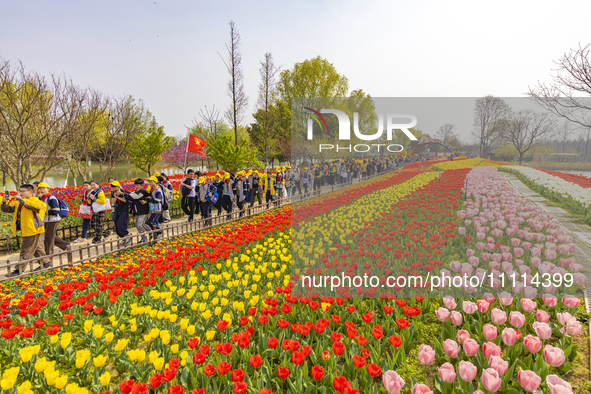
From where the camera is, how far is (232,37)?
72.3 feet

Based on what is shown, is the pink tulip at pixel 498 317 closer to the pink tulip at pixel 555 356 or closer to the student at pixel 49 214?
the pink tulip at pixel 555 356

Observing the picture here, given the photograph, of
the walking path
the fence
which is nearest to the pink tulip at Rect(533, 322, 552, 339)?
the walking path

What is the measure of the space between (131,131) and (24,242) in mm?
16284

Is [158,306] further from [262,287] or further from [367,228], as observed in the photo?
[367,228]

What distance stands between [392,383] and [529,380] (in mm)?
793

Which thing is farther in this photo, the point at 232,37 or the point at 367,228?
the point at 232,37

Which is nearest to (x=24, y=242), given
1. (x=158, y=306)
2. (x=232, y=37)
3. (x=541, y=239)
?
(x=158, y=306)

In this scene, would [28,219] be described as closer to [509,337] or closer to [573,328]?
[509,337]

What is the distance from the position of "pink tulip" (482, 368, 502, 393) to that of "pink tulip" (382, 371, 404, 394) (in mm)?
496

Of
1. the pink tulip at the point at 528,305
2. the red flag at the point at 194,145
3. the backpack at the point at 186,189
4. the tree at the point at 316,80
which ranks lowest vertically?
the pink tulip at the point at 528,305

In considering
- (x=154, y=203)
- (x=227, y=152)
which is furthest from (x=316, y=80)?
(x=154, y=203)

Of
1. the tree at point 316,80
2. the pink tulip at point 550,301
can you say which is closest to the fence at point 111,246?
the pink tulip at point 550,301

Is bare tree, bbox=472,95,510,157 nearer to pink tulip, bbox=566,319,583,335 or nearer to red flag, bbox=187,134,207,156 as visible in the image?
pink tulip, bbox=566,319,583,335

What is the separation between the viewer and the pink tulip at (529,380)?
1.85m
